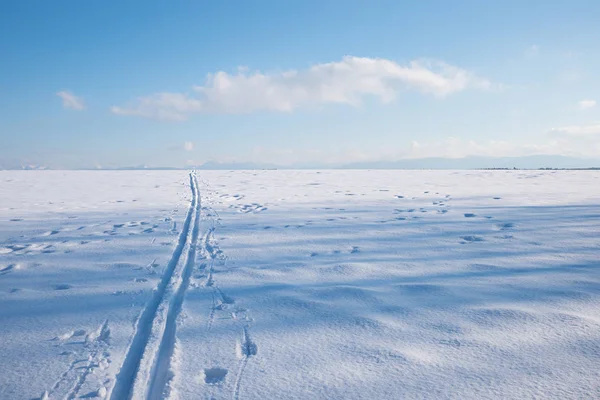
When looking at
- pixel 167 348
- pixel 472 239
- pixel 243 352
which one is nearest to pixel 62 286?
pixel 167 348

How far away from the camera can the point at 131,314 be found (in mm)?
3863

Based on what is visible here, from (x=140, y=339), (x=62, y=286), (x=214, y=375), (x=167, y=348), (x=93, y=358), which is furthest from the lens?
(x=62, y=286)

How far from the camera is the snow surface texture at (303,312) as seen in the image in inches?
107

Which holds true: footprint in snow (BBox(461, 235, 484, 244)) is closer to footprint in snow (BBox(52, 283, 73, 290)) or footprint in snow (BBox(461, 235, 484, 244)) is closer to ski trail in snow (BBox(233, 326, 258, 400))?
ski trail in snow (BBox(233, 326, 258, 400))

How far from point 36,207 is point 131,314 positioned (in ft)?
32.7

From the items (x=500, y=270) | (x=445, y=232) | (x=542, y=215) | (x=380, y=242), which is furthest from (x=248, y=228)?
(x=542, y=215)

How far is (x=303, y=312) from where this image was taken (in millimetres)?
3918

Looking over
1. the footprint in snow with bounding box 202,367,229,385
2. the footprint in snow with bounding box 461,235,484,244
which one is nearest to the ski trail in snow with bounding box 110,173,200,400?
the footprint in snow with bounding box 202,367,229,385

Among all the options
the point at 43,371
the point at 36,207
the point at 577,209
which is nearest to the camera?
the point at 43,371

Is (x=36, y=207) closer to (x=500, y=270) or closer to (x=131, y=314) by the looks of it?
(x=131, y=314)

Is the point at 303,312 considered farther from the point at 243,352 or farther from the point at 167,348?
the point at 167,348

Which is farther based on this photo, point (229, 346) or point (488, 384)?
point (229, 346)

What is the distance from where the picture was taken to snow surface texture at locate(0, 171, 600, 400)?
8.94 ft

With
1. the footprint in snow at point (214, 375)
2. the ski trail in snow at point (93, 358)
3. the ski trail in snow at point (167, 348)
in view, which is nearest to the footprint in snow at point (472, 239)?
the ski trail in snow at point (167, 348)
